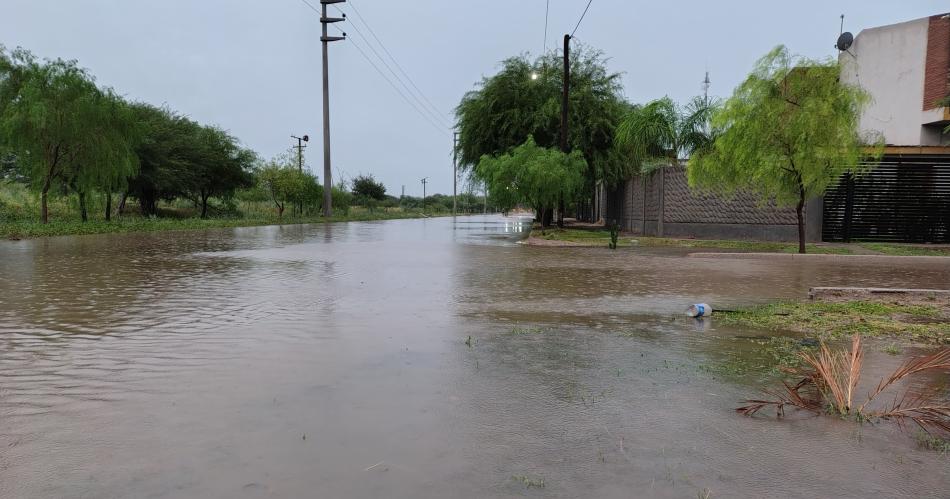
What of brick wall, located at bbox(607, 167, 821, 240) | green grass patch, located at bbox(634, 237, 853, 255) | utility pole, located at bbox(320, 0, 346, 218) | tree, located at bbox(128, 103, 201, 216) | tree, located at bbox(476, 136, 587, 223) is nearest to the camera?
green grass patch, located at bbox(634, 237, 853, 255)

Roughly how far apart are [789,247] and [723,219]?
5003mm

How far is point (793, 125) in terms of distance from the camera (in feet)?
56.3

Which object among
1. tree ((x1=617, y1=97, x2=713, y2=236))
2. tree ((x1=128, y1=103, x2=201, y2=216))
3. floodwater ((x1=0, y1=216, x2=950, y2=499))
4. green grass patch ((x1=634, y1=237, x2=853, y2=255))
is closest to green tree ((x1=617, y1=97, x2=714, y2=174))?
tree ((x1=617, y1=97, x2=713, y2=236))

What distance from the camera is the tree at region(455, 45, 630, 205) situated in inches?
1278

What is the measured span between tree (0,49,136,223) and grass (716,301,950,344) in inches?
1203

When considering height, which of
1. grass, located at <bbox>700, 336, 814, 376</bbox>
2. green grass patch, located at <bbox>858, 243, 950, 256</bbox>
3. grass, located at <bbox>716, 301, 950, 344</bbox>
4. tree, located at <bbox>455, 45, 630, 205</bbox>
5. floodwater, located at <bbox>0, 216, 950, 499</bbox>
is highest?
tree, located at <bbox>455, 45, 630, 205</bbox>

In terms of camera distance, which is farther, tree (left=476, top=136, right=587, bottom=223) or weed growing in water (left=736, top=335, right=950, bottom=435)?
tree (left=476, top=136, right=587, bottom=223)

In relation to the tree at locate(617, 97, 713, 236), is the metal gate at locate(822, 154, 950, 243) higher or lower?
lower

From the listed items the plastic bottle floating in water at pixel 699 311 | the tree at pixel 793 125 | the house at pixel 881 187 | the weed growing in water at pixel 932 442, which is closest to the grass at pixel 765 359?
the weed growing in water at pixel 932 442

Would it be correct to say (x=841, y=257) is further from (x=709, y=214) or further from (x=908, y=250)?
(x=709, y=214)

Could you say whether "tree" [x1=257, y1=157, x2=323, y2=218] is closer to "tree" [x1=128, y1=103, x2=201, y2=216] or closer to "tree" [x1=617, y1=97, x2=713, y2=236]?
"tree" [x1=128, y1=103, x2=201, y2=216]

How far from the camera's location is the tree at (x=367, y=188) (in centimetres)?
7907

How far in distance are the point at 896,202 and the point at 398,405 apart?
26756 millimetres

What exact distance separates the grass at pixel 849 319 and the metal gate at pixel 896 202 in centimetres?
1816
